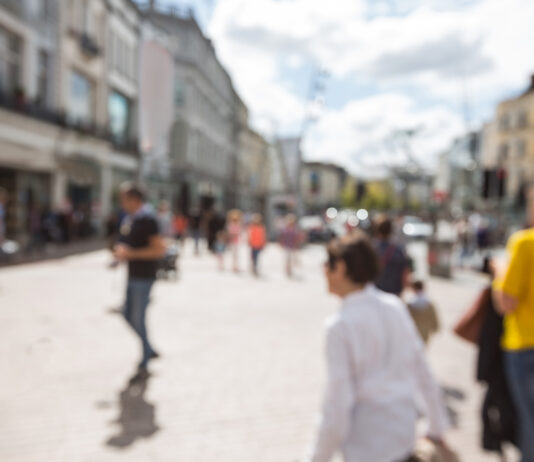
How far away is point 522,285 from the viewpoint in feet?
8.89

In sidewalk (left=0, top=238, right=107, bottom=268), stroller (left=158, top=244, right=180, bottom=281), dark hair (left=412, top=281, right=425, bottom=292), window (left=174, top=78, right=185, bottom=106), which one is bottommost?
sidewalk (left=0, top=238, right=107, bottom=268)

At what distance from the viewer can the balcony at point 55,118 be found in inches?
771

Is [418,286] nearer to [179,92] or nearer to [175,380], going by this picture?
[175,380]

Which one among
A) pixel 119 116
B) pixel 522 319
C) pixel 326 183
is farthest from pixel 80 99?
pixel 326 183

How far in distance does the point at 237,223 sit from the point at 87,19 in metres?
16.5

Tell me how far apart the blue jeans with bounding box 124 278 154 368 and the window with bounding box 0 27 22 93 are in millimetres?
17396

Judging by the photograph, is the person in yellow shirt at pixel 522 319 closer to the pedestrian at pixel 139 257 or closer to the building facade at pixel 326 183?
the pedestrian at pixel 139 257

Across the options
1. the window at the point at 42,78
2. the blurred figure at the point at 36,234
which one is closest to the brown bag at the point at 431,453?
the blurred figure at the point at 36,234

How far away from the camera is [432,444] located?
2.02m

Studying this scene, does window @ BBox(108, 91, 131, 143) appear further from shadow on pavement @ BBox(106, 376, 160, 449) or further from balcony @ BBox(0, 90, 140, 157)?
shadow on pavement @ BBox(106, 376, 160, 449)

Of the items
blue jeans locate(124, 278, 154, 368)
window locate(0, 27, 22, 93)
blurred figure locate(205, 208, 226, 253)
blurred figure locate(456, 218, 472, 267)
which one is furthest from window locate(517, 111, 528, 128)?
blue jeans locate(124, 278, 154, 368)

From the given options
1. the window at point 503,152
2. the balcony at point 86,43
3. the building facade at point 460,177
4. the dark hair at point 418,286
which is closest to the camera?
the dark hair at point 418,286

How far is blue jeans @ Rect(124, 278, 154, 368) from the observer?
17.2ft

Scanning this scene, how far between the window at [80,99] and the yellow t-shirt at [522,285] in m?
24.3
